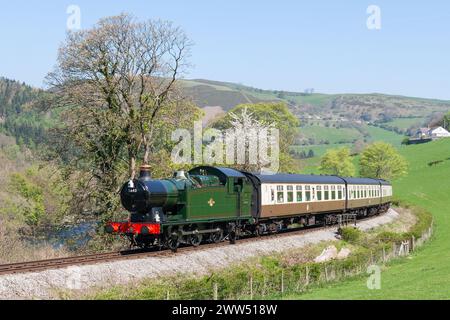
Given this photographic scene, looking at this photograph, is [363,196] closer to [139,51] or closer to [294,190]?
[294,190]

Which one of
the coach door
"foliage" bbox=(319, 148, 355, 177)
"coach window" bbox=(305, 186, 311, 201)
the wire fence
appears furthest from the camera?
"foliage" bbox=(319, 148, 355, 177)

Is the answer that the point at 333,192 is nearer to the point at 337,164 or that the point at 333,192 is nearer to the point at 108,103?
the point at 108,103

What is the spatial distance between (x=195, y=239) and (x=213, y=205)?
186 centimetres

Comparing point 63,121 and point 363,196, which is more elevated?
point 63,121

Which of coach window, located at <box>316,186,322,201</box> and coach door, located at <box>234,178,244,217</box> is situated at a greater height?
coach door, located at <box>234,178,244,217</box>

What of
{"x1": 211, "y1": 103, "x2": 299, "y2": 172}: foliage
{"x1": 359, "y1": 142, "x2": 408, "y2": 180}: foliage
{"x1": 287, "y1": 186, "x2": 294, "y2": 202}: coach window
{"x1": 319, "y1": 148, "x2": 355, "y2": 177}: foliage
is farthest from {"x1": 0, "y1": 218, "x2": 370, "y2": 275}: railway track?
{"x1": 359, "y1": 142, "x2": 408, "y2": 180}: foliage

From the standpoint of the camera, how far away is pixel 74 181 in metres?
38.0

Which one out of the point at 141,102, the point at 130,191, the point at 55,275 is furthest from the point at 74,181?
the point at 55,275

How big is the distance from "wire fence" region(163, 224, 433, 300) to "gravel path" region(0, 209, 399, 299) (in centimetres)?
208

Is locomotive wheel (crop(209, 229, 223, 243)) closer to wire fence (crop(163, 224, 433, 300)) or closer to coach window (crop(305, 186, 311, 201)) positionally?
wire fence (crop(163, 224, 433, 300))

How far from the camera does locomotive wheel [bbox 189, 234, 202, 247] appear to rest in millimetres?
28986

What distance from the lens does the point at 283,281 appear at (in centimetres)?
2520

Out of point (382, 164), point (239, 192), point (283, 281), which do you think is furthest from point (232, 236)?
point (382, 164)
